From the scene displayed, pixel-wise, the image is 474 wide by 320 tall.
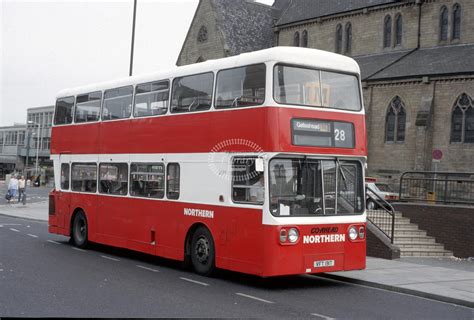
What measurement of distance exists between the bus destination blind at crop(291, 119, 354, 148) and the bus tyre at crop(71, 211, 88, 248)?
26.5 ft

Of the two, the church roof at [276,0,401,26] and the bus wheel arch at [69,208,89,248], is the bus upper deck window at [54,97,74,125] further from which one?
the church roof at [276,0,401,26]

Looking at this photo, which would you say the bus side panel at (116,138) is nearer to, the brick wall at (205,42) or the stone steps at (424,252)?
the stone steps at (424,252)

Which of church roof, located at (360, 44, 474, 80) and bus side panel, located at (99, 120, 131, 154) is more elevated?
church roof, located at (360, 44, 474, 80)

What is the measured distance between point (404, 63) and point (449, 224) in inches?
941

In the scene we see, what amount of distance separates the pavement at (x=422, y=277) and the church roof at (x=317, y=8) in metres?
31.5

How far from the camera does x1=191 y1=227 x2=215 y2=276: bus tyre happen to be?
12828 millimetres

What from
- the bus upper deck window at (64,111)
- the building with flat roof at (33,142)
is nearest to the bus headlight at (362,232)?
the bus upper deck window at (64,111)

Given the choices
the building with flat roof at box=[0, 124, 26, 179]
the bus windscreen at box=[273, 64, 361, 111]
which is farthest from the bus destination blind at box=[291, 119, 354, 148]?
the building with flat roof at box=[0, 124, 26, 179]

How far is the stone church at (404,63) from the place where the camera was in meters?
37.6

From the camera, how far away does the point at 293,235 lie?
11.6 metres

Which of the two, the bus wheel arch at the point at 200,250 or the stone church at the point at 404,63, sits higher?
the stone church at the point at 404,63

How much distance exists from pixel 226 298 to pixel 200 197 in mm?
3042

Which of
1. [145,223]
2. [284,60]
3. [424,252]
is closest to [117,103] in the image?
[145,223]

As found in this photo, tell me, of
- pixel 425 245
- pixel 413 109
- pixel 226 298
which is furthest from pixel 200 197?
pixel 413 109
